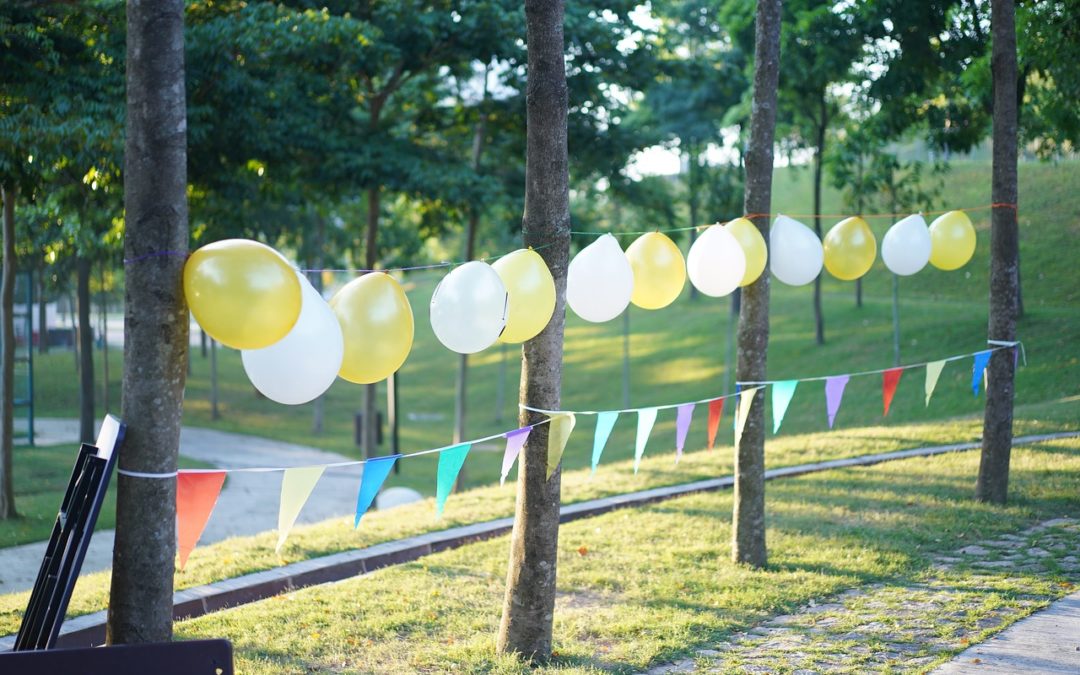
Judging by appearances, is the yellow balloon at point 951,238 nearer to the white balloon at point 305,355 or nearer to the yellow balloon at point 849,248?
the yellow balloon at point 849,248

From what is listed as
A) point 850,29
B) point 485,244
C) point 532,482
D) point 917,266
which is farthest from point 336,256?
point 532,482

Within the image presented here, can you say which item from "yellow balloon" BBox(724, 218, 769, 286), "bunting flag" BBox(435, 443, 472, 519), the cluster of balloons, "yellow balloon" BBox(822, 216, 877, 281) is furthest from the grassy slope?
the cluster of balloons

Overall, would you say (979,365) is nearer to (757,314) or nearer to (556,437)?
(757,314)

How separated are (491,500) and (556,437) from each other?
5178mm

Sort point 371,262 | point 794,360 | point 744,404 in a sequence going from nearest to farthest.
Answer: point 744,404
point 371,262
point 794,360

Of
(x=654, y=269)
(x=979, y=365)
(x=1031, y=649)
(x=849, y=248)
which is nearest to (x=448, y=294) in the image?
(x=654, y=269)

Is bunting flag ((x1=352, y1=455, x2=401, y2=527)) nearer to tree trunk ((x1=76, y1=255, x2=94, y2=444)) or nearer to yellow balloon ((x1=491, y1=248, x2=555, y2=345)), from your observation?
yellow balloon ((x1=491, y1=248, x2=555, y2=345))

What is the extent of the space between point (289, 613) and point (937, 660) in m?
4.13

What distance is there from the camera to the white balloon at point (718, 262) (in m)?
7.18

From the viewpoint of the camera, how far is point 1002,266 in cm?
878

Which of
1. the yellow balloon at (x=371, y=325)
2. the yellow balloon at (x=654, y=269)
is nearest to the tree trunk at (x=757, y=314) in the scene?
the yellow balloon at (x=654, y=269)

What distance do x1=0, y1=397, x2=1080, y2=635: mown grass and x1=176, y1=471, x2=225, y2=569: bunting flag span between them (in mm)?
2290

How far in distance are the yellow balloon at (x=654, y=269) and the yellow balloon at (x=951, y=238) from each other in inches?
120

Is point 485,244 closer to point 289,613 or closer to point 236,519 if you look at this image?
point 236,519
